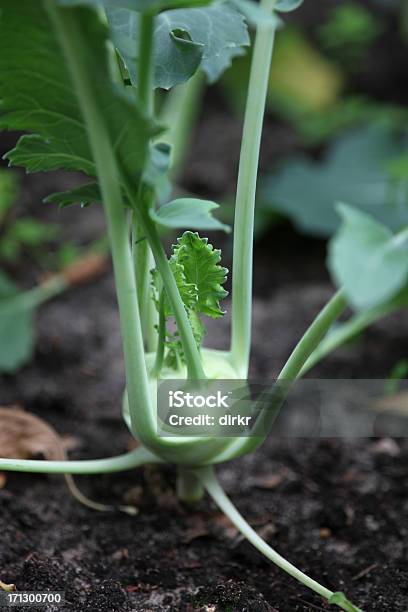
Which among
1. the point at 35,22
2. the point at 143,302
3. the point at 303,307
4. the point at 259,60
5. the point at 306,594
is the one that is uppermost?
the point at 35,22

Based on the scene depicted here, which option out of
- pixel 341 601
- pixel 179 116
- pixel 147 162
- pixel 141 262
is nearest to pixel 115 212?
pixel 147 162

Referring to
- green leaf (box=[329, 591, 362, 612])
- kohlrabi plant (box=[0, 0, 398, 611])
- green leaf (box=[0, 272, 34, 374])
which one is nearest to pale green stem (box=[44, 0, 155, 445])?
kohlrabi plant (box=[0, 0, 398, 611])

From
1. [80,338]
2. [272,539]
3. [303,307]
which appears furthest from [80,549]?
[303,307]

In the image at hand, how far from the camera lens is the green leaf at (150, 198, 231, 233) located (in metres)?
0.61

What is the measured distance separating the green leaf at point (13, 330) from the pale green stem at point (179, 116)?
2.16ft

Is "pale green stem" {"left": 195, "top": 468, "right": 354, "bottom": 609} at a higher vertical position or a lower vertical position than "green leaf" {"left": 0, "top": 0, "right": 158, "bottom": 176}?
lower

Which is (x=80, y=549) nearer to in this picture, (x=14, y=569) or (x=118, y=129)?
(x=14, y=569)

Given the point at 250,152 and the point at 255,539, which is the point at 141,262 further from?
the point at 255,539

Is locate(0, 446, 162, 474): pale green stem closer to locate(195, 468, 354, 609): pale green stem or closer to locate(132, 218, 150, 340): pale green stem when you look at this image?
locate(195, 468, 354, 609): pale green stem

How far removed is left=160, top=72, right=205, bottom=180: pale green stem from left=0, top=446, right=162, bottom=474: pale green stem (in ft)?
4.07

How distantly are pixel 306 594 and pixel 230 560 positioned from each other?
11 cm

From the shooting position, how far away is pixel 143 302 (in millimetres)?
839

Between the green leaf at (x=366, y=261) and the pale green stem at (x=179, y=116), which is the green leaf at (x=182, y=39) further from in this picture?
the pale green stem at (x=179, y=116)

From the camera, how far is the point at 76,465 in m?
0.82
